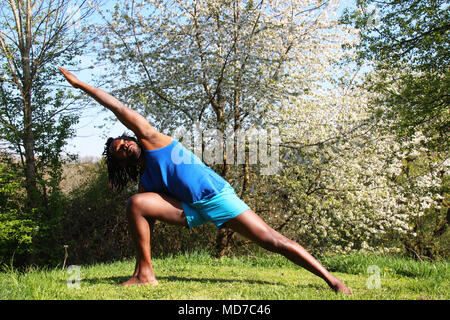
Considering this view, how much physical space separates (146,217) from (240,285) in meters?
1.01

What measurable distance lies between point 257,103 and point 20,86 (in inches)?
209

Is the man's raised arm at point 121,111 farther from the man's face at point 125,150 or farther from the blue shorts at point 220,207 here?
the blue shorts at point 220,207

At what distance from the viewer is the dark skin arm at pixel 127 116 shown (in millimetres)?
2889

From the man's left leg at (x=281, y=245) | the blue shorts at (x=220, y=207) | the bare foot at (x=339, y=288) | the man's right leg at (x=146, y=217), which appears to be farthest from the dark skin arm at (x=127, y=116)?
the bare foot at (x=339, y=288)

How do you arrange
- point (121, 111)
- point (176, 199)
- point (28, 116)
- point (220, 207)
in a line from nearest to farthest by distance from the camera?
point (121, 111)
point (220, 207)
point (176, 199)
point (28, 116)

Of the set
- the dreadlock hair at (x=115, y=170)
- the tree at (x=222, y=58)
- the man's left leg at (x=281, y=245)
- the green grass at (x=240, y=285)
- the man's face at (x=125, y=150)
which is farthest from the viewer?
the tree at (x=222, y=58)

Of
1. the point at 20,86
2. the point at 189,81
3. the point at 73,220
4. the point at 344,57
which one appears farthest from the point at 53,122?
the point at 344,57

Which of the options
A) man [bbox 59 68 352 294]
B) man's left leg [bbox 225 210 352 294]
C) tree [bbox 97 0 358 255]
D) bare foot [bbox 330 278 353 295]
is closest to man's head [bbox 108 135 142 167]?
man [bbox 59 68 352 294]

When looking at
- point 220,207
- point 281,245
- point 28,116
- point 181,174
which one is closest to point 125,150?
point 181,174

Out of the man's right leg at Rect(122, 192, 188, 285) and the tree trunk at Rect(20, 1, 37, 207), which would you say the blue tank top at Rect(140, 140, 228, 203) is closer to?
the man's right leg at Rect(122, 192, 188, 285)

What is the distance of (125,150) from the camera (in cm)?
311

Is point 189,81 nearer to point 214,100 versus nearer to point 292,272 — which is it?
point 214,100

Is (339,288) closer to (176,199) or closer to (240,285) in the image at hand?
(240,285)

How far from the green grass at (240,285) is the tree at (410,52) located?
155 inches
